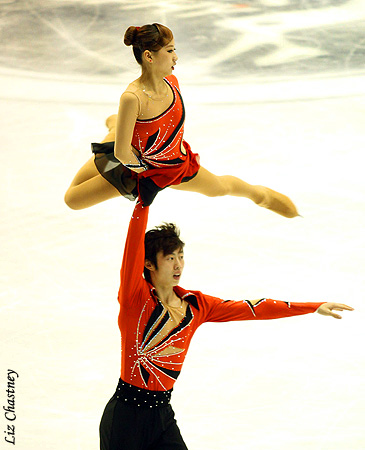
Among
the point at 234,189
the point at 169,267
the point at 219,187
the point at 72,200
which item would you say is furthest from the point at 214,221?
the point at 169,267

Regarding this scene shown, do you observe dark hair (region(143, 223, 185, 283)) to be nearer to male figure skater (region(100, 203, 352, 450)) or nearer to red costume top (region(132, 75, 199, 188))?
male figure skater (region(100, 203, 352, 450))

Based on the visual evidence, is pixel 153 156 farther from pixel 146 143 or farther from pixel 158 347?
pixel 158 347

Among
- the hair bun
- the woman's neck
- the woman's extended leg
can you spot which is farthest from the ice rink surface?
the hair bun

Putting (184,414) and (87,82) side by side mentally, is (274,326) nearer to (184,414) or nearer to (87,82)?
(184,414)

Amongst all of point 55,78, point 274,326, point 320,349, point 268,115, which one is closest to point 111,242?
point 274,326

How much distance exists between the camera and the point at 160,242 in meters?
3.31

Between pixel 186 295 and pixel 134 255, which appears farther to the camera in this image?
pixel 186 295

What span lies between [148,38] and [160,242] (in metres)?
0.80

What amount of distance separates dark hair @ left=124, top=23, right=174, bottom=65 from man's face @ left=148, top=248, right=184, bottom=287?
30.9 inches

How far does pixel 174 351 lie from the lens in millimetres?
3287

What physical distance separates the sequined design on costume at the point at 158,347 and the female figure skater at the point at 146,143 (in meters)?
0.47

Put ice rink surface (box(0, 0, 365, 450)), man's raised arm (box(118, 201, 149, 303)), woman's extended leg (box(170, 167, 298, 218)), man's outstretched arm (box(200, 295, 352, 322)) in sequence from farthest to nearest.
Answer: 1. ice rink surface (box(0, 0, 365, 450))
2. woman's extended leg (box(170, 167, 298, 218))
3. man's outstretched arm (box(200, 295, 352, 322))
4. man's raised arm (box(118, 201, 149, 303))

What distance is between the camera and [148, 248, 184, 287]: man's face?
3.28 meters

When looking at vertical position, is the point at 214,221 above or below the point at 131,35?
above
